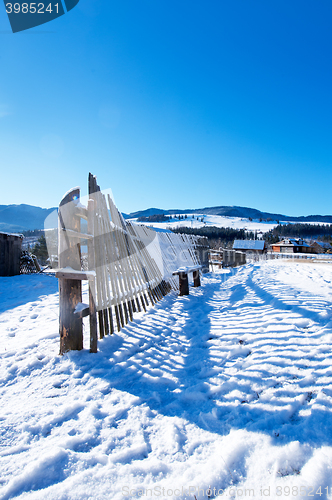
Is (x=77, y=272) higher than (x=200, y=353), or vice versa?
(x=77, y=272)

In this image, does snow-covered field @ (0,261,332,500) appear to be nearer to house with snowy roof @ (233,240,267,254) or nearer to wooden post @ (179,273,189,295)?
wooden post @ (179,273,189,295)

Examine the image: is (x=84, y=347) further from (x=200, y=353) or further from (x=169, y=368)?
(x=200, y=353)

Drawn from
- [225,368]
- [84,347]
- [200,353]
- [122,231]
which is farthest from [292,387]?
[122,231]

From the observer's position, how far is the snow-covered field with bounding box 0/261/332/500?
1.32 meters

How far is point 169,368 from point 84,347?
4.19 ft

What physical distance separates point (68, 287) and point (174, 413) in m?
1.92

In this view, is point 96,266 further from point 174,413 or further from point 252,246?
point 252,246

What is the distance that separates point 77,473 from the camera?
1.42 m

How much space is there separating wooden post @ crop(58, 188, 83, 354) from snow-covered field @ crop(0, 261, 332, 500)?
0.75 ft

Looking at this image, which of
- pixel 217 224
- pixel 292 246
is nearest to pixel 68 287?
pixel 292 246

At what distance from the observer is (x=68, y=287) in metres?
2.89

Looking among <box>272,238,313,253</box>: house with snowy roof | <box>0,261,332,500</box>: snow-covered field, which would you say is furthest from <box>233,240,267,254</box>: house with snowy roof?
<box>0,261,332,500</box>: snow-covered field

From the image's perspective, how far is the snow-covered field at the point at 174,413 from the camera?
1.32 metres

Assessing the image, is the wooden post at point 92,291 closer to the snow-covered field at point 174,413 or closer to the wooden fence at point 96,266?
the wooden fence at point 96,266
